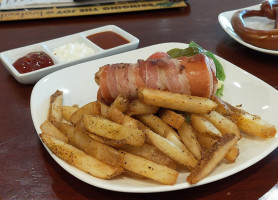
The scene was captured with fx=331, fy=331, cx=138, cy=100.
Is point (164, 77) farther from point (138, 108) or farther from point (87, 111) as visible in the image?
point (87, 111)

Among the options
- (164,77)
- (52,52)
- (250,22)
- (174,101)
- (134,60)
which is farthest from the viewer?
(250,22)

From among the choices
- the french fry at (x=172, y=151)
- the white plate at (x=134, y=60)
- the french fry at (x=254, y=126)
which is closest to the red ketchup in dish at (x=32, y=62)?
the white plate at (x=134, y=60)

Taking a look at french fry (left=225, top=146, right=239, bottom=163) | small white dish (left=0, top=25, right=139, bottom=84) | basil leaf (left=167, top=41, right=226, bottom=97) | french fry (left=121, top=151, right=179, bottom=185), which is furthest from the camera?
small white dish (left=0, top=25, right=139, bottom=84)

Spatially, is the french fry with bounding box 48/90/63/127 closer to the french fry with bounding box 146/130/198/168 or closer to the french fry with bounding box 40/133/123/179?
the french fry with bounding box 40/133/123/179

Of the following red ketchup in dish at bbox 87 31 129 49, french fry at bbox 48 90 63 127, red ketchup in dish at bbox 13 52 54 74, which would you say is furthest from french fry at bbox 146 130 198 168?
red ketchup in dish at bbox 87 31 129 49

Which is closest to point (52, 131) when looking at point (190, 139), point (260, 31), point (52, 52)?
point (190, 139)

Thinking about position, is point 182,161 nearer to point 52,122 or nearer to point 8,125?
point 52,122

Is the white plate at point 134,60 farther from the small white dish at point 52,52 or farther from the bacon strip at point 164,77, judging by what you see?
the bacon strip at point 164,77

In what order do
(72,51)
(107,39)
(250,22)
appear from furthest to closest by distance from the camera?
(250,22) < (107,39) < (72,51)
